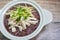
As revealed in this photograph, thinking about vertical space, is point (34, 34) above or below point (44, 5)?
below

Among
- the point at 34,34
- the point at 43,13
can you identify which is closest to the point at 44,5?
the point at 43,13

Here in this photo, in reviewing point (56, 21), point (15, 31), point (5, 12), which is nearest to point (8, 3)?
point (5, 12)

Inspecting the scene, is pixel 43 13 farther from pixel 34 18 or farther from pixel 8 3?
pixel 8 3

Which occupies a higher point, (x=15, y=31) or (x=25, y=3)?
(x=25, y=3)

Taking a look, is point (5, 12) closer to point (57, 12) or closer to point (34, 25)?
point (34, 25)

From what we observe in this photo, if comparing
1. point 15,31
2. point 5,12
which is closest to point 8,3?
point 5,12
